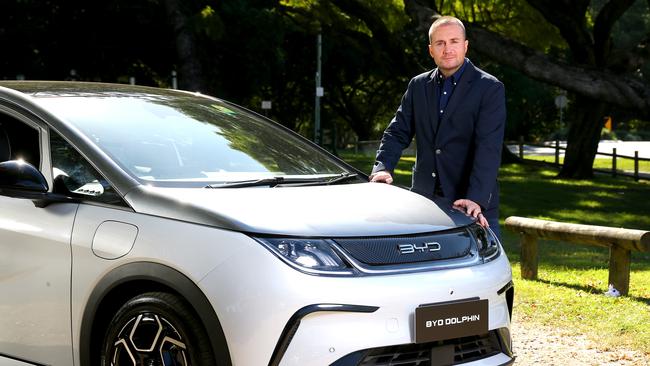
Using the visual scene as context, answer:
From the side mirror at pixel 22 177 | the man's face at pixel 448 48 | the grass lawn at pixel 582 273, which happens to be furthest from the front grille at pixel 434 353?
the grass lawn at pixel 582 273

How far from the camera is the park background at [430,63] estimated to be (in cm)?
928

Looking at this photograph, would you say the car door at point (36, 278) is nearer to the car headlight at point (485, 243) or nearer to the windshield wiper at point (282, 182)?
the windshield wiper at point (282, 182)

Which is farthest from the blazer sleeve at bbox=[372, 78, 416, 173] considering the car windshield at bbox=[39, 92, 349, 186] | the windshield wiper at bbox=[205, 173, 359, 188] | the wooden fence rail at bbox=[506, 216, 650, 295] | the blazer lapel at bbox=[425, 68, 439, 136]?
the wooden fence rail at bbox=[506, 216, 650, 295]

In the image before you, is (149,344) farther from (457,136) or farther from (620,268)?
(620,268)

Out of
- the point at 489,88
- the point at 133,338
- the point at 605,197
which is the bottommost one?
the point at 605,197

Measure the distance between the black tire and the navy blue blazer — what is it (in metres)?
1.89

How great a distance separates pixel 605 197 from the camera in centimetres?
2336

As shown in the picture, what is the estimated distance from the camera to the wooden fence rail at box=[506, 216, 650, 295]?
807cm

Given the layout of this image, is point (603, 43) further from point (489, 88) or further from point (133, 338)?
point (133, 338)

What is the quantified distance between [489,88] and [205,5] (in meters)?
24.7

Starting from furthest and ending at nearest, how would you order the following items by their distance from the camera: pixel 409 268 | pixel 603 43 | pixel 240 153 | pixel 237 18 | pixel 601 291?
pixel 237 18 → pixel 603 43 → pixel 601 291 → pixel 240 153 → pixel 409 268

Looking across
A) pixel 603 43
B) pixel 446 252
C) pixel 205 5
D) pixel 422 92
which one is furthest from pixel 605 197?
pixel 446 252

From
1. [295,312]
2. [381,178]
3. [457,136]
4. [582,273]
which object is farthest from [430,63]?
[295,312]

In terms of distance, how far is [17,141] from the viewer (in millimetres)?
5047
